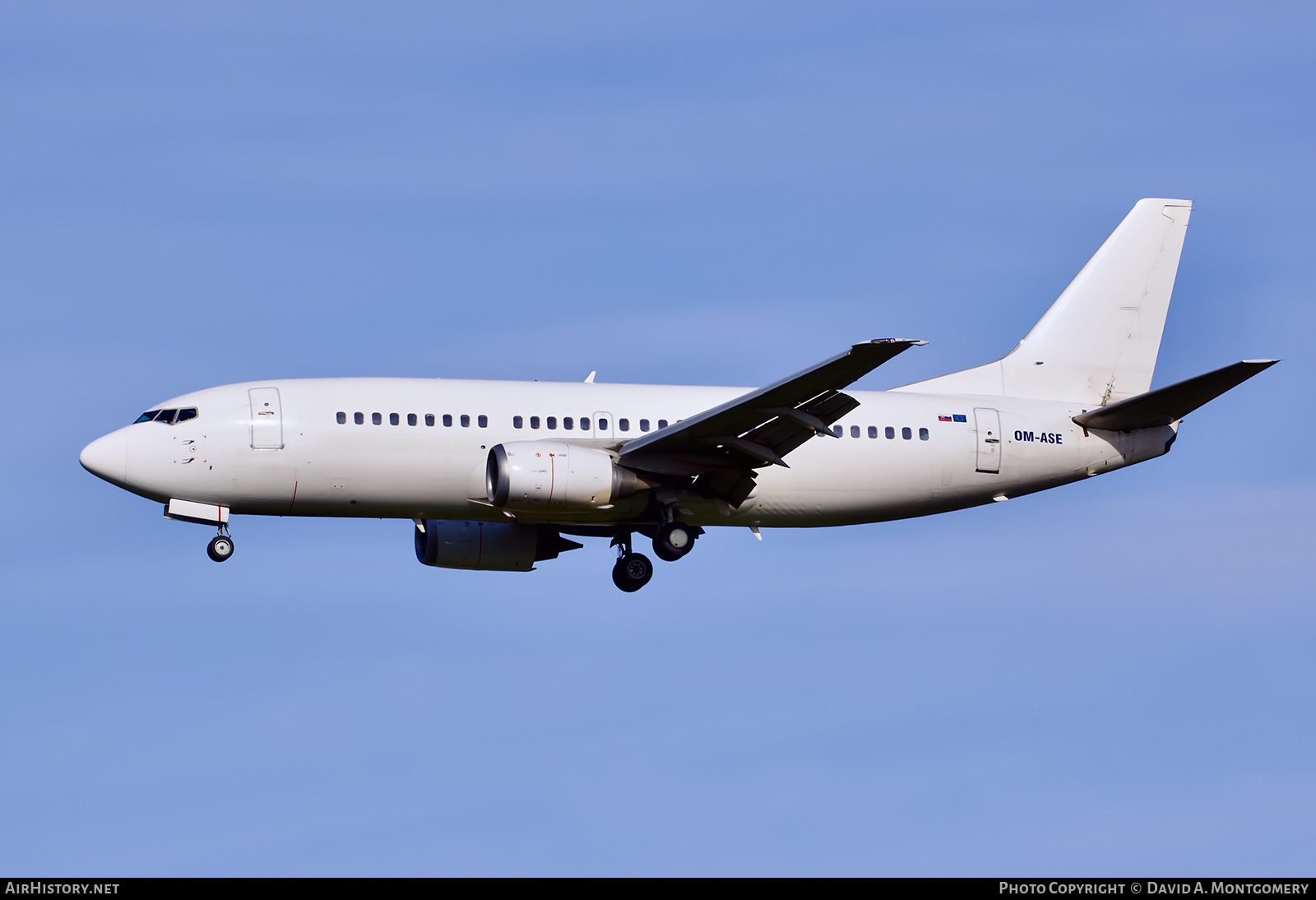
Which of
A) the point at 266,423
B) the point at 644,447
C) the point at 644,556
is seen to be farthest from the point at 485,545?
the point at 266,423

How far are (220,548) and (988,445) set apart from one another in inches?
712

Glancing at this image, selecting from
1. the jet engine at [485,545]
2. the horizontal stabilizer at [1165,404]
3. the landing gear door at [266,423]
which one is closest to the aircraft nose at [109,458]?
the landing gear door at [266,423]

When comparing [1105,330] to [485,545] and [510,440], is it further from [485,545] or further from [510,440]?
[485,545]

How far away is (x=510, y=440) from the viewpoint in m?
42.5

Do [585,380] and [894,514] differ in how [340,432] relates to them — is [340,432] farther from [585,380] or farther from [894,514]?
[894,514]

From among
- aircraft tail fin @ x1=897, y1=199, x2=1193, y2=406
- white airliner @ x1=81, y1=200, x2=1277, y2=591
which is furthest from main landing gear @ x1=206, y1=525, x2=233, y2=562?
aircraft tail fin @ x1=897, y1=199, x2=1193, y2=406

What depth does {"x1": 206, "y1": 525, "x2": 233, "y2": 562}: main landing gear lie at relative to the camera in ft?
139

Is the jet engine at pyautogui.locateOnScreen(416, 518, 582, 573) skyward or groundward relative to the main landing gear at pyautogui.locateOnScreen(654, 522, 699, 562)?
skyward

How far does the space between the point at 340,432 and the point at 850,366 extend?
11.4 metres

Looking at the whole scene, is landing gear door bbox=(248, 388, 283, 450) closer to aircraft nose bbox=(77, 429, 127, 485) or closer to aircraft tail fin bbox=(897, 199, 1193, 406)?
aircraft nose bbox=(77, 429, 127, 485)

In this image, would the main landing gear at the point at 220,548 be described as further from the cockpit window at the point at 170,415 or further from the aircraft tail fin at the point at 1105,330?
the aircraft tail fin at the point at 1105,330

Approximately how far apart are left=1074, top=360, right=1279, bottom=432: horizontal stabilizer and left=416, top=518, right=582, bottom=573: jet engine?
534 inches
